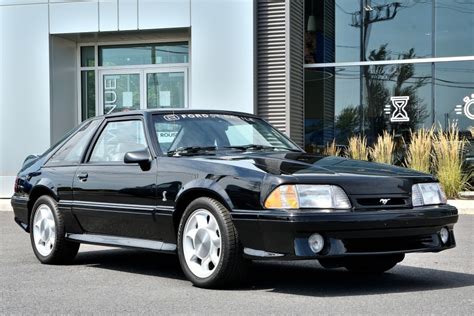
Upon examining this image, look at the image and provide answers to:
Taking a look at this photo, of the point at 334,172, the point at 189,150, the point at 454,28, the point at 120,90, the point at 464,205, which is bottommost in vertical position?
the point at 464,205

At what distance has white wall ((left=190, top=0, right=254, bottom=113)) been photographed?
599 inches

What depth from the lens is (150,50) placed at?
17.2 meters

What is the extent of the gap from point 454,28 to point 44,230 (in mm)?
11819

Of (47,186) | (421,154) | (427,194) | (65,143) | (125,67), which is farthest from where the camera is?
(125,67)

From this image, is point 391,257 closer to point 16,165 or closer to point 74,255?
point 74,255

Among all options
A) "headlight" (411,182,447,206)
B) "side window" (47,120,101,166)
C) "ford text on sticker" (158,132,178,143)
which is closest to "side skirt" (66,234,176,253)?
"side window" (47,120,101,166)

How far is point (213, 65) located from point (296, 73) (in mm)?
1914

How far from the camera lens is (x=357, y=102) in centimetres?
1683

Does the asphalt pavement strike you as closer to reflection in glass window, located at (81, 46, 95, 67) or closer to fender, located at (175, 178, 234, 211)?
fender, located at (175, 178, 234, 211)

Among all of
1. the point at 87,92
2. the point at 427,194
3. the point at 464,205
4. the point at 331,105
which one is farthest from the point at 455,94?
the point at 427,194

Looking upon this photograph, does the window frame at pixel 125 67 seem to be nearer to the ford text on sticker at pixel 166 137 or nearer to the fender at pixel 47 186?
the fender at pixel 47 186

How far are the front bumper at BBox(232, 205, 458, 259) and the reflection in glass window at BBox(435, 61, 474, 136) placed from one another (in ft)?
37.2

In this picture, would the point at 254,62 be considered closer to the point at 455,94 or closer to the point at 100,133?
the point at 455,94

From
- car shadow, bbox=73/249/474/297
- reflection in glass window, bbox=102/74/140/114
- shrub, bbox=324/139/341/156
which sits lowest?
car shadow, bbox=73/249/474/297
